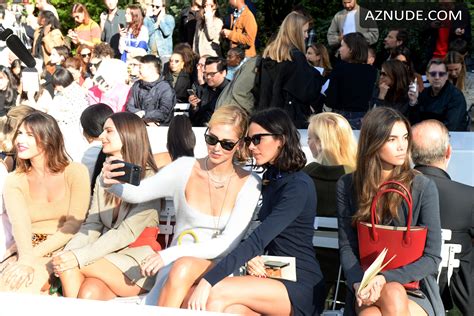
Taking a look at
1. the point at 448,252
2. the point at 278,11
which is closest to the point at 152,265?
the point at 448,252

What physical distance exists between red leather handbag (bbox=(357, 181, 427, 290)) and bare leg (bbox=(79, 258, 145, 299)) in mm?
1364

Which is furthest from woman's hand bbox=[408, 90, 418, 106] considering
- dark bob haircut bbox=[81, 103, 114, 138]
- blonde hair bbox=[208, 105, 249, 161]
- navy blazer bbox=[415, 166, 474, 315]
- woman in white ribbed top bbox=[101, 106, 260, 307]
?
blonde hair bbox=[208, 105, 249, 161]

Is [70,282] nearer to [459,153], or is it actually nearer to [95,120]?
[95,120]

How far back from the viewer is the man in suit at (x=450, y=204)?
15.3ft

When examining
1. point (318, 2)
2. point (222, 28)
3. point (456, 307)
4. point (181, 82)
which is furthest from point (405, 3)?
point (456, 307)

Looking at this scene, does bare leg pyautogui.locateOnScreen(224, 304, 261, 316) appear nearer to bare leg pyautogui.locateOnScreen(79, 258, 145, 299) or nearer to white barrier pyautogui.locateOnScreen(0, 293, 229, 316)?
bare leg pyautogui.locateOnScreen(79, 258, 145, 299)

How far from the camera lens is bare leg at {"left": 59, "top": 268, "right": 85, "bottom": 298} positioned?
4.75 m

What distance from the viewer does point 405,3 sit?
1213 cm

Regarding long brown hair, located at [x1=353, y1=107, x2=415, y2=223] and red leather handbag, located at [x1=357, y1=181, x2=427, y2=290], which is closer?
red leather handbag, located at [x1=357, y1=181, x2=427, y2=290]

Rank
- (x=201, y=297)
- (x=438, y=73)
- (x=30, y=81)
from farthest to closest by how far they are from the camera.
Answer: (x=30, y=81) → (x=438, y=73) → (x=201, y=297)

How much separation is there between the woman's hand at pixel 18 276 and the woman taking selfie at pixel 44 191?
0.44 ft

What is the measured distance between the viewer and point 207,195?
4.75m

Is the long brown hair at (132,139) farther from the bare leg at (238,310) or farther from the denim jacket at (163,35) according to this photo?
the denim jacket at (163,35)

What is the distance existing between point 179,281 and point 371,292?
3.04 ft
